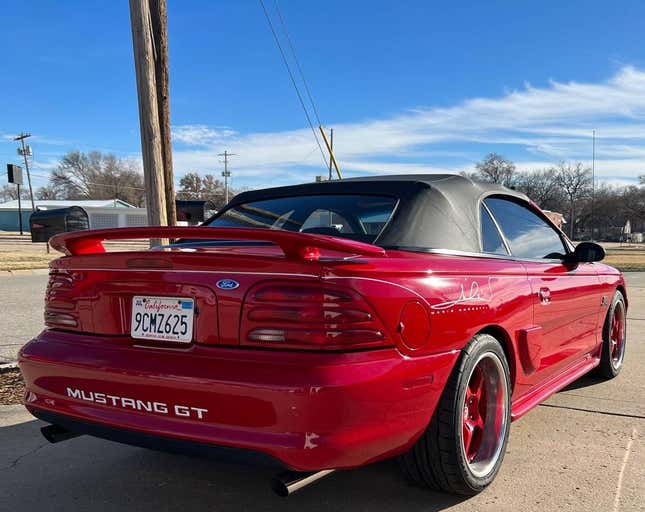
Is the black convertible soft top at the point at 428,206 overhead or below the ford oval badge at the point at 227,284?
overhead

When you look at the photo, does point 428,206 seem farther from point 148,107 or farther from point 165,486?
point 148,107

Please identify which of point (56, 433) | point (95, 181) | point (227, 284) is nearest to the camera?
point (227, 284)

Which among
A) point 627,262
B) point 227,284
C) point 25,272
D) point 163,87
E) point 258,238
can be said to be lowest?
point 627,262

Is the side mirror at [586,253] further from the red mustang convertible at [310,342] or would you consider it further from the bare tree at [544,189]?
the bare tree at [544,189]

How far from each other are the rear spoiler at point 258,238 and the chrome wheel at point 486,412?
937 mm

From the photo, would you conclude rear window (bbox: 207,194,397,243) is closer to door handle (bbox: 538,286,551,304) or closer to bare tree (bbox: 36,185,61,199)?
door handle (bbox: 538,286,551,304)

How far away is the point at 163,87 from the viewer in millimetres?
5676

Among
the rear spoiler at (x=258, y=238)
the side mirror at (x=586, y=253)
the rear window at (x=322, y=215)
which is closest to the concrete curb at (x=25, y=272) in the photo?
the rear window at (x=322, y=215)

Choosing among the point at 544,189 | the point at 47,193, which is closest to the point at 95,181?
the point at 47,193

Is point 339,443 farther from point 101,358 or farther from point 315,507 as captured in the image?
point 101,358

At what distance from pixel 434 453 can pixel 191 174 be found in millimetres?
101837

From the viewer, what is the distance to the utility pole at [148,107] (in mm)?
5207

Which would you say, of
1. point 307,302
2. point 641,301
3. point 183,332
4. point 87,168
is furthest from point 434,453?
point 87,168

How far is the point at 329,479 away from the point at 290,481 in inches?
35.8
